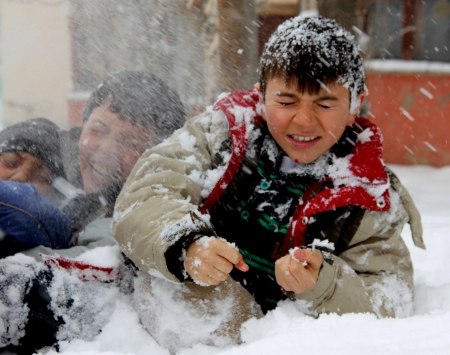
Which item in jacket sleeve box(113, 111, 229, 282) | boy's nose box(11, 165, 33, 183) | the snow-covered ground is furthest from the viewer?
boy's nose box(11, 165, 33, 183)

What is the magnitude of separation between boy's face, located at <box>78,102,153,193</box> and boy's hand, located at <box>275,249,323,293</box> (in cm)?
106

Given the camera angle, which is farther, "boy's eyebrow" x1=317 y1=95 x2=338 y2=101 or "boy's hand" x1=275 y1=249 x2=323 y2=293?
"boy's eyebrow" x1=317 y1=95 x2=338 y2=101

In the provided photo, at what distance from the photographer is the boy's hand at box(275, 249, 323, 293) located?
4.55 ft

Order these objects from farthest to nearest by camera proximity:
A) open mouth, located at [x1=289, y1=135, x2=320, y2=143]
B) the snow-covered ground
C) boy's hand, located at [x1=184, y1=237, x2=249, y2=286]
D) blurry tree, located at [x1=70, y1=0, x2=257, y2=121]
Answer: blurry tree, located at [x1=70, y1=0, x2=257, y2=121]
open mouth, located at [x1=289, y1=135, x2=320, y2=143]
boy's hand, located at [x1=184, y1=237, x2=249, y2=286]
the snow-covered ground

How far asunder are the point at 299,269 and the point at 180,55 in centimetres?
476

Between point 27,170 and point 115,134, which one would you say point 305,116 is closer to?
point 115,134

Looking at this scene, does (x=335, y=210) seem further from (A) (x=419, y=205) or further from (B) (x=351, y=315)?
(A) (x=419, y=205)

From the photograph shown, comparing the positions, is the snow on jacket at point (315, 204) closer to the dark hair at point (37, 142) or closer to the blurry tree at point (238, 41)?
the dark hair at point (37, 142)

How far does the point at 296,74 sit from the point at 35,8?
657cm

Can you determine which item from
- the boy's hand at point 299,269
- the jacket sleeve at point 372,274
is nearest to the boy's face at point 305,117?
the jacket sleeve at point 372,274

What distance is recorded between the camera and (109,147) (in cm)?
228

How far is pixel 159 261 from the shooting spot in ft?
4.66

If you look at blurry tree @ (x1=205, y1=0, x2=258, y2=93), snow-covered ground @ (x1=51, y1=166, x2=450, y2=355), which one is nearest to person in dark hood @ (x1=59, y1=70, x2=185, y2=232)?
snow-covered ground @ (x1=51, y1=166, x2=450, y2=355)

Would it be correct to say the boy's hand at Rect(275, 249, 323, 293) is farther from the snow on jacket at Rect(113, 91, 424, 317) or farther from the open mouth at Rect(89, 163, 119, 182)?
the open mouth at Rect(89, 163, 119, 182)
